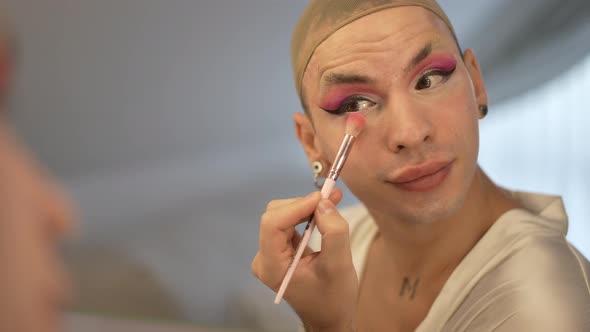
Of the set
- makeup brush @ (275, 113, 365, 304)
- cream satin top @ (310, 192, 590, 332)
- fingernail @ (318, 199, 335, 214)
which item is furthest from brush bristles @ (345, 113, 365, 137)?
cream satin top @ (310, 192, 590, 332)

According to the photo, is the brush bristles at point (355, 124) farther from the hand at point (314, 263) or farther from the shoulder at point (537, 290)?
the shoulder at point (537, 290)

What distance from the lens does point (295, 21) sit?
1.06 m

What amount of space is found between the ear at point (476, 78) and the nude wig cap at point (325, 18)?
2.3 inches

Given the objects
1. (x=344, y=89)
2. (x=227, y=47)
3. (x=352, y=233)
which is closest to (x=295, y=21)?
(x=227, y=47)

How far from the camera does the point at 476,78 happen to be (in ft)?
3.14

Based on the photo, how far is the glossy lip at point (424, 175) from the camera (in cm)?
Result: 84

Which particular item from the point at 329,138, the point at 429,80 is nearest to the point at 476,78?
the point at 429,80

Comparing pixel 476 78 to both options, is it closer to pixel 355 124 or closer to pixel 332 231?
pixel 355 124

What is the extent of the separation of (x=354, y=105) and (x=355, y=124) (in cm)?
4

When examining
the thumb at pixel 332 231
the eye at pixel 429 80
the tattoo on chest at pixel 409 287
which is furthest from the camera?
the tattoo on chest at pixel 409 287

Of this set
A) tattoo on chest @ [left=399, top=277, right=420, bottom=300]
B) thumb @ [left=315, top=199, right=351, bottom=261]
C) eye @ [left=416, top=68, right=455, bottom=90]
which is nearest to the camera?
thumb @ [left=315, top=199, right=351, bottom=261]

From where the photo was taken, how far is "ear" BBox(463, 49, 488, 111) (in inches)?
37.3

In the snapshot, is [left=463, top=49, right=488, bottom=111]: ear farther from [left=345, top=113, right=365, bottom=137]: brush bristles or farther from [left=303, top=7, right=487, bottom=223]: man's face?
[left=345, top=113, right=365, bottom=137]: brush bristles

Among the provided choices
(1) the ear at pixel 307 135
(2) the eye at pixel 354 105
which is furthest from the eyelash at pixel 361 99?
(1) the ear at pixel 307 135
